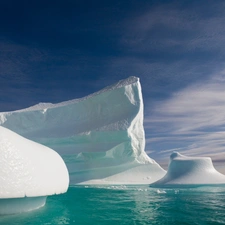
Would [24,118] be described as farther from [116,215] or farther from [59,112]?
[116,215]

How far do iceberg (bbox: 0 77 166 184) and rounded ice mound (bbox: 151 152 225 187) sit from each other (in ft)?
14.4

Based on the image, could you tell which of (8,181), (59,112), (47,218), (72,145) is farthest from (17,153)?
(59,112)

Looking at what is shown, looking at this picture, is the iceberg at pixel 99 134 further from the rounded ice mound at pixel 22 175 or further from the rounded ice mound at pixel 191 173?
the rounded ice mound at pixel 22 175

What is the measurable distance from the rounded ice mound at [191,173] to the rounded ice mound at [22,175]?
43.6 feet

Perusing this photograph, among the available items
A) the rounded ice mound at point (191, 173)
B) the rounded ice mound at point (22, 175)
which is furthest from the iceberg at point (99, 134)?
the rounded ice mound at point (22, 175)

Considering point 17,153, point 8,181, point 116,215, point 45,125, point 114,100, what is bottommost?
point 116,215

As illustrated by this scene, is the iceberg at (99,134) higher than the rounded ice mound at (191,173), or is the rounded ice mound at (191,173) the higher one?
the iceberg at (99,134)

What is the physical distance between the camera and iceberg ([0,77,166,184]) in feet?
80.2

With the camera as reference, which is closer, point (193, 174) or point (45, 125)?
point (193, 174)

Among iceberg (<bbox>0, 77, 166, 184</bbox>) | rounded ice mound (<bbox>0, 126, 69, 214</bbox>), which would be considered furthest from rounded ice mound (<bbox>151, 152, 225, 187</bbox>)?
rounded ice mound (<bbox>0, 126, 69, 214</bbox>)

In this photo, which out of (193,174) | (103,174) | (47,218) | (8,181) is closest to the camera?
(8,181)

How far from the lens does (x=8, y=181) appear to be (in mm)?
6875

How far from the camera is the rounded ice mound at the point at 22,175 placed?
6926mm

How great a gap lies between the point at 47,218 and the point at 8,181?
1.45 meters
